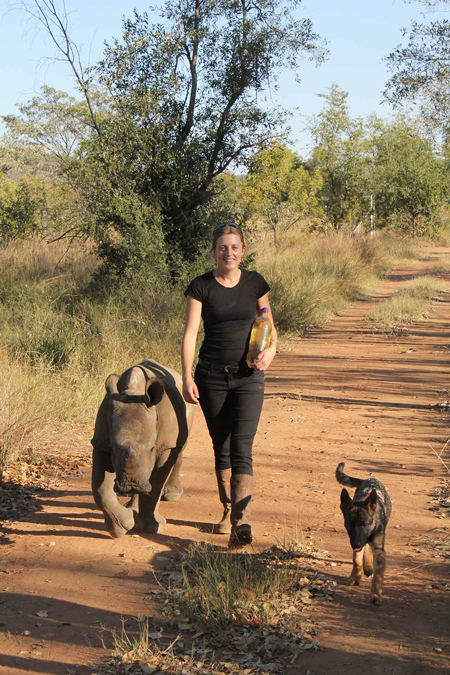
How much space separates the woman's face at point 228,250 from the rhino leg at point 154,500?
142 cm

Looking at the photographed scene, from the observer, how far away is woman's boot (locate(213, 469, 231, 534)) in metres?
4.94

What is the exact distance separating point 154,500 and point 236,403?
3.38 feet

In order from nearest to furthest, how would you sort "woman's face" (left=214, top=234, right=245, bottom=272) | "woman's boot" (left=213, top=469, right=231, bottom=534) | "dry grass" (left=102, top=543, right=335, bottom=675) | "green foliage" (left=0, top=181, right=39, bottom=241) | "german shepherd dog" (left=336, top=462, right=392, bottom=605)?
1. "dry grass" (left=102, top=543, right=335, bottom=675)
2. "german shepherd dog" (left=336, top=462, right=392, bottom=605)
3. "woman's face" (left=214, top=234, right=245, bottom=272)
4. "woman's boot" (left=213, top=469, right=231, bottom=534)
5. "green foliage" (left=0, top=181, right=39, bottom=241)

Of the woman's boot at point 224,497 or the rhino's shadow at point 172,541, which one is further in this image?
the woman's boot at point 224,497

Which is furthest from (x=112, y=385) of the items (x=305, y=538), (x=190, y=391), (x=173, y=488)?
(x=305, y=538)

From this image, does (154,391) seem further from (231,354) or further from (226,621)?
(226,621)

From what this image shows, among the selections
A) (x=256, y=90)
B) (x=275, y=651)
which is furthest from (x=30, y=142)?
(x=275, y=651)

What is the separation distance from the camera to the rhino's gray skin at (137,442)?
450 centimetres

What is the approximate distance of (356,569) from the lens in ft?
13.8

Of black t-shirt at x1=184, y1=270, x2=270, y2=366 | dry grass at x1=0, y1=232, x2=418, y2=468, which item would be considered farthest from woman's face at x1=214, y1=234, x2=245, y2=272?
dry grass at x1=0, y1=232, x2=418, y2=468

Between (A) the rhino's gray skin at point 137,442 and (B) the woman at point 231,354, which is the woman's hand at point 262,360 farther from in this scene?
(A) the rhino's gray skin at point 137,442

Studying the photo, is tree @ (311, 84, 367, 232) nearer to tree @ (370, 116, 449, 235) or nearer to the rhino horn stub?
tree @ (370, 116, 449, 235)

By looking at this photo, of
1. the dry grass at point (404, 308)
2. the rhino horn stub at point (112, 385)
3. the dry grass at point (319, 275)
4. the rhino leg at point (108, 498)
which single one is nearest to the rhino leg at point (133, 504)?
the rhino leg at point (108, 498)

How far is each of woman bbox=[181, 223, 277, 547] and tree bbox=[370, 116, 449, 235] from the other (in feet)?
108
